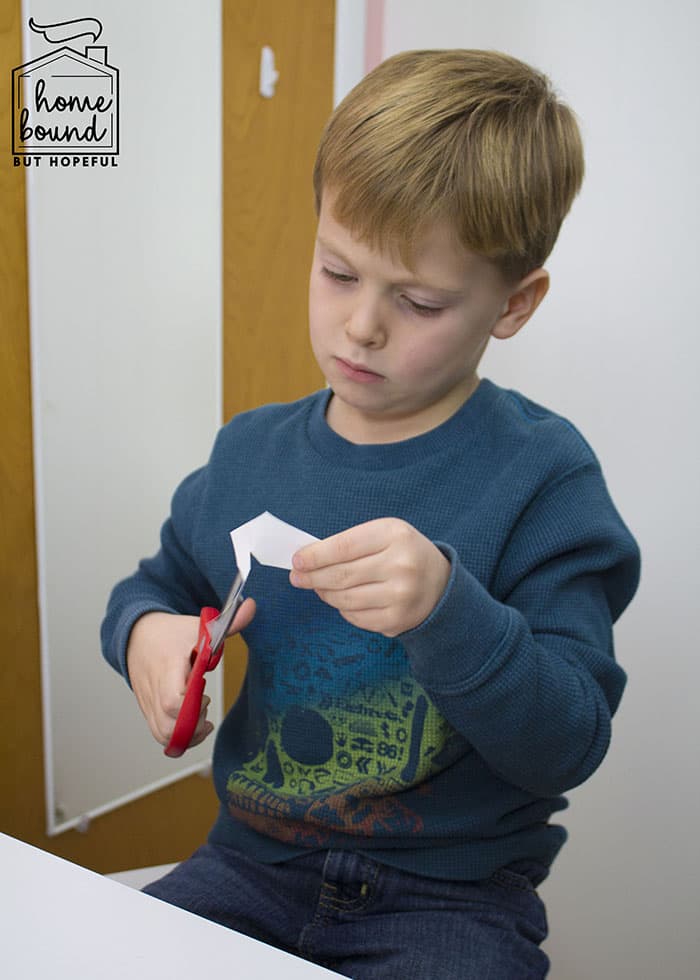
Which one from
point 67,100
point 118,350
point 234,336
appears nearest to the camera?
point 67,100

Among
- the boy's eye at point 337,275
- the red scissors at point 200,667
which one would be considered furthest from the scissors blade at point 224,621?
the boy's eye at point 337,275

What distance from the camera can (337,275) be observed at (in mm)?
706

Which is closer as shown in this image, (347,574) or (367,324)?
(347,574)

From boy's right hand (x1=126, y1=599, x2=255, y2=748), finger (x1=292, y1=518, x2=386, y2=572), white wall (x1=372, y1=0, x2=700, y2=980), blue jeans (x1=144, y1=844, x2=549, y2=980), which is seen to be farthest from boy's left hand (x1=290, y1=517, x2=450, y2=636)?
white wall (x1=372, y1=0, x2=700, y2=980)

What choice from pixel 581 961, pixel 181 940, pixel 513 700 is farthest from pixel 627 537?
pixel 581 961

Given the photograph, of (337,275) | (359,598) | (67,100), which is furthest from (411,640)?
(67,100)

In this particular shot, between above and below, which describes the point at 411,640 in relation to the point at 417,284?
below

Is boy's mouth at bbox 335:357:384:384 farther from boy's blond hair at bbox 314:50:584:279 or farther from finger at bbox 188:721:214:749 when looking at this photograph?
finger at bbox 188:721:214:749

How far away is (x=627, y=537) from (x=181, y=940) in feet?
1.39

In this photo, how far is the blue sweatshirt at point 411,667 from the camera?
0.68 meters

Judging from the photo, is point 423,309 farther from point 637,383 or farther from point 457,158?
point 637,383

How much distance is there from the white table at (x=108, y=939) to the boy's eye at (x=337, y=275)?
41cm

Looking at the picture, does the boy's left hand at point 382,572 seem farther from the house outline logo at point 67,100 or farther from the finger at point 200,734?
the house outline logo at point 67,100

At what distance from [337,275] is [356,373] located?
0.22ft
